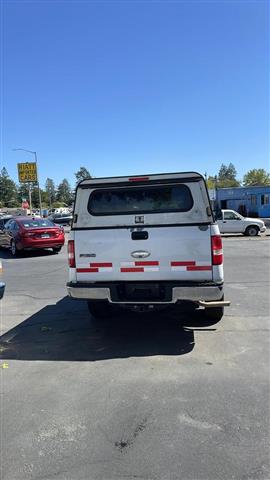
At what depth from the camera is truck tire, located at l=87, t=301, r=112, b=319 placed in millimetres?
6500

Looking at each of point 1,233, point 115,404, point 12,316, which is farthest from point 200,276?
point 1,233

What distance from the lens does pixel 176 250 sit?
521cm

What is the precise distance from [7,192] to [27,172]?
461 feet

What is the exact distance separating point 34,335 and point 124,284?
5.29 feet

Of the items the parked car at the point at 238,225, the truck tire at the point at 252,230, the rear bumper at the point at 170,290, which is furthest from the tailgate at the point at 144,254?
the truck tire at the point at 252,230

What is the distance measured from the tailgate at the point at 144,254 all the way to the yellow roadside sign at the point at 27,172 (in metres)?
48.1

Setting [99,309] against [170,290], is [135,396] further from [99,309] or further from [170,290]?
[99,309]

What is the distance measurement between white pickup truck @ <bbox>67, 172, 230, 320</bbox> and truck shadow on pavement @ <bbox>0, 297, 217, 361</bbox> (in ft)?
1.72

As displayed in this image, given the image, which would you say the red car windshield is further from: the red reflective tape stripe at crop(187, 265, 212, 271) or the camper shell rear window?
the red reflective tape stripe at crop(187, 265, 212, 271)

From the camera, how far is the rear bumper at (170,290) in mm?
5066

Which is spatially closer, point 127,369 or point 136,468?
point 136,468

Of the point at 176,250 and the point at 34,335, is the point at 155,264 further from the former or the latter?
the point at 34,335

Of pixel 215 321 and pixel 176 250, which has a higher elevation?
pixel 176 250

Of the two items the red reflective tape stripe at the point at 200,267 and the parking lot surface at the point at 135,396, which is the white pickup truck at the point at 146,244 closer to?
the red reflective tape stripe at the point at 200,267
